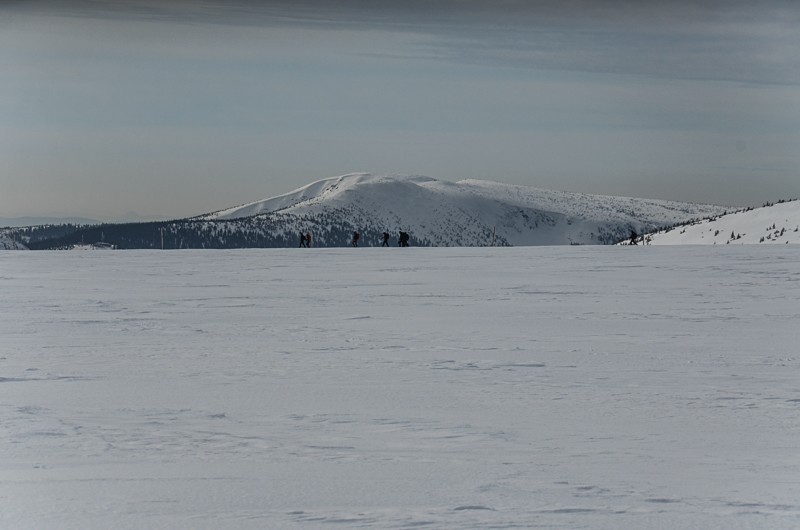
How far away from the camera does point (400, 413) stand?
653 cm

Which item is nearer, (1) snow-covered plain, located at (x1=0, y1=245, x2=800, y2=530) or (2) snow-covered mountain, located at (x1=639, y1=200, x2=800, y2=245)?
(1) snow-covered plain, located at (x1=0, y1=245, x2=800, y2=530)

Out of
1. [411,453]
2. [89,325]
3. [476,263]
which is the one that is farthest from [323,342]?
[476,263]

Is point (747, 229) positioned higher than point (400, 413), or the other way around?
point (747, 229)

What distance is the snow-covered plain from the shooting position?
4.50 metres

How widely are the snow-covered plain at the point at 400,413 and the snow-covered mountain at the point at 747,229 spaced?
4790cm

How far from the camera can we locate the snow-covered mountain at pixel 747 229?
59.8 metres

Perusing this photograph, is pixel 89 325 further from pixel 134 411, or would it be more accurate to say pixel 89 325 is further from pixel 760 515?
pixel 760 515

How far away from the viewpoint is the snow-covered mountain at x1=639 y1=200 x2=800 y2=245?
59812 mm

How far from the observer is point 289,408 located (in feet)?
22.0

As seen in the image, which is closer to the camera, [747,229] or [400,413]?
[400,413]

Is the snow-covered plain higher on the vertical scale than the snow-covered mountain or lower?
lower

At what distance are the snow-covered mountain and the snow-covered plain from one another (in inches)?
1886

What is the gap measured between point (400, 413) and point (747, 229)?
205 ft

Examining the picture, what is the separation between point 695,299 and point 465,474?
420 inches
